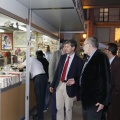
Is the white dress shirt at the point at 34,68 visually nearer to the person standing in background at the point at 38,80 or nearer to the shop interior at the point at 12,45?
the person standing in background at the point at 38,80

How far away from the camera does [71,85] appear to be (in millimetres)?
3691

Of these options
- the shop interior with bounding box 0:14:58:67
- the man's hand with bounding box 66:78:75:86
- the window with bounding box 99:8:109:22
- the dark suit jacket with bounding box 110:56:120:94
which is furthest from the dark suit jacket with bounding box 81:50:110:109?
the window with bounding box 99:8:109:22

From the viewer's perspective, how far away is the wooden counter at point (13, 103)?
364 centimetres

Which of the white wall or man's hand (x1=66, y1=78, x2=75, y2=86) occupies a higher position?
the white wall

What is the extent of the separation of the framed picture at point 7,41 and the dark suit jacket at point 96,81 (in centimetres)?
305

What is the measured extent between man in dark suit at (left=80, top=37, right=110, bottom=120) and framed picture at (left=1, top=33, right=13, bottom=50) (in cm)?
A: 296

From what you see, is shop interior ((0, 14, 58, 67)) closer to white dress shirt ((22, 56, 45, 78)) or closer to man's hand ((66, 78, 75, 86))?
white dress shirt ((22, 56, 45, 78))

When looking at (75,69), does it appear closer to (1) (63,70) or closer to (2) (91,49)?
(1) (63,70)

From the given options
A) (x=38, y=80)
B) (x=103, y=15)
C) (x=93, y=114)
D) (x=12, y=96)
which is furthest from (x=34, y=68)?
(x=103, y=15)

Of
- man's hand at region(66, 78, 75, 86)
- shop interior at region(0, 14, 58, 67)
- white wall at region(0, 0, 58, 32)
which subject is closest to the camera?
white wall at region(0, 0, 58, 32)

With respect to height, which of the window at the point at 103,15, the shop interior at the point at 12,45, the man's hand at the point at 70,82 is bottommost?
the man's hand at the point at 70,82

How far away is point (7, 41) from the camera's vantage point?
5645mm

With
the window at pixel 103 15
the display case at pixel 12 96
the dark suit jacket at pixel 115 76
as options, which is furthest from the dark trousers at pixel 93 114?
the window at pixel 103 15

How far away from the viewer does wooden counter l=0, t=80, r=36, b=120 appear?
364 cm
